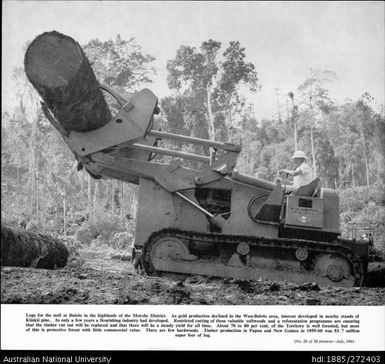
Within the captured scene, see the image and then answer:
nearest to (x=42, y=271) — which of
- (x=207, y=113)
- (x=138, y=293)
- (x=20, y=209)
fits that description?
(x=138, y=293)

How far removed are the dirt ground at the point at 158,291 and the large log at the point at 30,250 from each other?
0.73ft

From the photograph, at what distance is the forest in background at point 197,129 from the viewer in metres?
10.6

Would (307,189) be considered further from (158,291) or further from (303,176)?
(158,291)

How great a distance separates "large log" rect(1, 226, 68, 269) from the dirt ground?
0.22 meters

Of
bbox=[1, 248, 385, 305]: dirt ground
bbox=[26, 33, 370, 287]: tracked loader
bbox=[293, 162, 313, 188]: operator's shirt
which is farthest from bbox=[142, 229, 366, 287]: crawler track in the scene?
bbox=[293, 162, 313, 188]: operator's shirt

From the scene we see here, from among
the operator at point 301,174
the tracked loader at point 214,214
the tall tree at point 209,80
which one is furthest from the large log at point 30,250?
the tall tree at point 209,80

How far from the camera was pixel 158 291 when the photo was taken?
5.71 m

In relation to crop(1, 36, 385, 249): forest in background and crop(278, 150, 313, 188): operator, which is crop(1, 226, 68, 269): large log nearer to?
crop(1, 36, 385, 249): forest in background

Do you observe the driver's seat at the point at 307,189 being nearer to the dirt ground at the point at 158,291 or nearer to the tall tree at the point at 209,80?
the dirt ground at the point at 158,291

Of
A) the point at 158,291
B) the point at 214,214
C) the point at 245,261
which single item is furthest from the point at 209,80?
the point at 158,291

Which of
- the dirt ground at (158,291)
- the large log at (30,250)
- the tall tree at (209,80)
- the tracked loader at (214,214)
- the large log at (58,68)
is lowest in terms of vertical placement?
the dirt ground at (158,291)

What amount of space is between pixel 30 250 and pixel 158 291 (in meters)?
2.52

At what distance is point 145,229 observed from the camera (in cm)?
691
